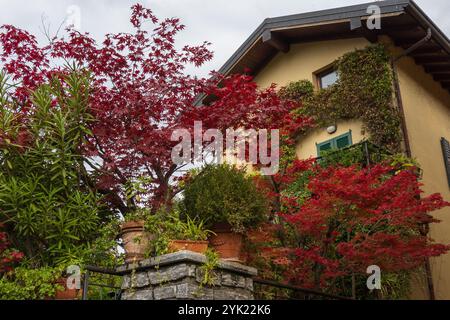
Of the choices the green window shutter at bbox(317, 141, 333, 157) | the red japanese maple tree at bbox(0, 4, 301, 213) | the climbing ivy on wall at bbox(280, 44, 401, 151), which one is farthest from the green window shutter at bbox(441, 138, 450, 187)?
the red japanese maple tree at bbox(0, 4, 301, 213)

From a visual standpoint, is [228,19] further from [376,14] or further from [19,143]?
[19,143]

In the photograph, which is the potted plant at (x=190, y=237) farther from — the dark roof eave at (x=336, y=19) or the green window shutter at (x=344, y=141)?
the dark roof eave at (x=336, y=19)

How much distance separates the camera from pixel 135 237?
5.47m

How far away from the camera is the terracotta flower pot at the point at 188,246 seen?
5277 millimetres

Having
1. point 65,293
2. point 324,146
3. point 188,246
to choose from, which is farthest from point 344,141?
point 65,293

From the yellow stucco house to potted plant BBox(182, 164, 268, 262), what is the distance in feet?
19.6

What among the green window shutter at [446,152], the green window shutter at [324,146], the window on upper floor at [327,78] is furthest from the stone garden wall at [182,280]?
the green window shutter at [446,152]

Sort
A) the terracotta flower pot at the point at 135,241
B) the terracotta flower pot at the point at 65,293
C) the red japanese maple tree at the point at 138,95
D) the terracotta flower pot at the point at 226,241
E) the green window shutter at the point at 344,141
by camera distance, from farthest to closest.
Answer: the green window shutter at the point at 344,141, the red japanese maple tree at the point at 138,95, the terracotta flower pot at the point at 65,293, the terracotta flower pot at the point at 226,241, the terracotta flower pot at the point at 135,241

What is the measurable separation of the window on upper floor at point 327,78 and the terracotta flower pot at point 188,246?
28.2ft

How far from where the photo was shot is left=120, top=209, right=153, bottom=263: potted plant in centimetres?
544

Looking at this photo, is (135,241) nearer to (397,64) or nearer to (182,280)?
(182,280)

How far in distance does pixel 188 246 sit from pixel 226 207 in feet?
2.08

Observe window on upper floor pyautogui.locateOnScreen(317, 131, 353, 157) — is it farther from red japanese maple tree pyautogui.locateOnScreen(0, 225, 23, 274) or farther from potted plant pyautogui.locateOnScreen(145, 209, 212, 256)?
red japanese maple tree pyautogui.locateOnScreen(0, 225, 23, 274)
